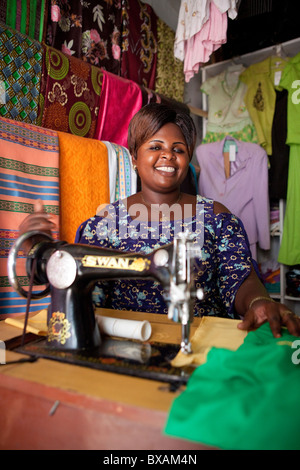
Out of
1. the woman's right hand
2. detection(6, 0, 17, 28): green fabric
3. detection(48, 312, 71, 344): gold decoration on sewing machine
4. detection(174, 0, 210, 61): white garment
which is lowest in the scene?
detection(48, 312, 71, 344): gold decoration on sewing machine

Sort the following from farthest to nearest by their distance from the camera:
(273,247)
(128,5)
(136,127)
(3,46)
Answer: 1. (273,247)
2. (128,5)
3. (3,46)
4. (136,127)

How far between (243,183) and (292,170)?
0.47m

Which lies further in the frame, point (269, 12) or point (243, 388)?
point (269, 12)

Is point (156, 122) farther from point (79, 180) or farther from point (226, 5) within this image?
point (226, 5)

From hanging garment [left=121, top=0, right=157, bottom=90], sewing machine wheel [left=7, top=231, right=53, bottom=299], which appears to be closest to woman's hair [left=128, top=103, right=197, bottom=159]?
sewing machine wheel [left=7, top=231, right=53, bottom=299]

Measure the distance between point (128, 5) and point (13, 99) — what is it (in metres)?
1.65

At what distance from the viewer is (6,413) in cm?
81

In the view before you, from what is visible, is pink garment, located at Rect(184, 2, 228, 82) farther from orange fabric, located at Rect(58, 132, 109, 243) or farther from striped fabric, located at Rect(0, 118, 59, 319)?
striped fabric, located at Rect(0, 118, 59, 319)

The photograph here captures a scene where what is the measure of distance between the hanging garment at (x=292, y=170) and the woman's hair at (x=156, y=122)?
2088mm

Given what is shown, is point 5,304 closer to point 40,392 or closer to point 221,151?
point 40,392

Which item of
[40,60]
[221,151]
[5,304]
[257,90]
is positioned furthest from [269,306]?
[257,90]

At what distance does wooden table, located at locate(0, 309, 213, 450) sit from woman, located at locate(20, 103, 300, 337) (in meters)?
0.72

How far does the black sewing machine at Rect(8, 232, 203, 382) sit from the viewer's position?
97 cm

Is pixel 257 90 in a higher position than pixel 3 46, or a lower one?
higher
